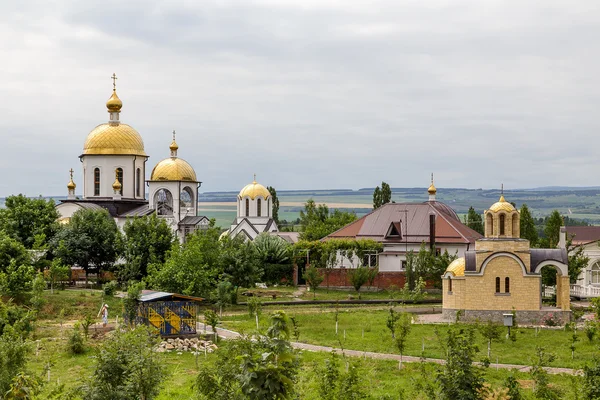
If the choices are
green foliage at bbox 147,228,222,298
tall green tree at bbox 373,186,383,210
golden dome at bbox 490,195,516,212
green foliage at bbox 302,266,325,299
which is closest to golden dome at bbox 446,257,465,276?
golden dome at bbox 490,195,516,212

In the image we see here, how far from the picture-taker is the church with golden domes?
56.4m

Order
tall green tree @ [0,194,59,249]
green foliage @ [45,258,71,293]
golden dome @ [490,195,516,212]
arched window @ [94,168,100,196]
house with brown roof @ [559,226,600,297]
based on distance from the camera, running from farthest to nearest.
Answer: arched window @ [94,168,100,196]
tall green tree @ [0,194,59,249]
house with brown roof @ [559,226,600,297]
green foliage @ [45,258,71,293]
golden dome @ [490,195,516,212]

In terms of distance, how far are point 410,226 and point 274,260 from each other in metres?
8.32

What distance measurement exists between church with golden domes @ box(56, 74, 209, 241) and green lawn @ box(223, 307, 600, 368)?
24057 millimetres

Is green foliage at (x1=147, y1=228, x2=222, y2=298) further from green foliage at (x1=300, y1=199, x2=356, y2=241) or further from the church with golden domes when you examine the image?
green foliage at (x1=300, y1=199, x2=356, y2=241)

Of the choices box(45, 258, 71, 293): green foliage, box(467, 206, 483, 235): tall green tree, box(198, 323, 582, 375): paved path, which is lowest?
box(198, 323, 582, 375): paved path

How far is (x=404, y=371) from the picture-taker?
22.8m

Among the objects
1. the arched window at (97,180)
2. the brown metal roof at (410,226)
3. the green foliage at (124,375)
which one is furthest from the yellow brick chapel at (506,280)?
the arched window at (97,180)

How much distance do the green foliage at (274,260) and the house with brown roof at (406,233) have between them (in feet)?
9.93

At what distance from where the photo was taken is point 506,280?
110ft

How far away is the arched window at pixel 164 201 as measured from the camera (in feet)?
192

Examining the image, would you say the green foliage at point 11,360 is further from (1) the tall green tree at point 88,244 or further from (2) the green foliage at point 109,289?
(1) the tall green tree at point 88,244

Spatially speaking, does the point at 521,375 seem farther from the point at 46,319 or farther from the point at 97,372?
the point at 46,319

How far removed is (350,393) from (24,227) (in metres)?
33.1
